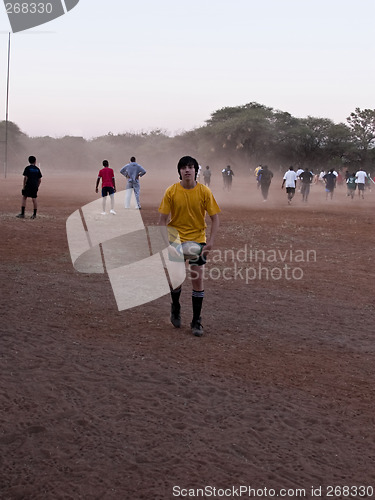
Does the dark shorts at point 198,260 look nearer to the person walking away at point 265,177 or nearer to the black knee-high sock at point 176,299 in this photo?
the black knee-high sock at point 176,299

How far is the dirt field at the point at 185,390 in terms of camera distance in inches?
140

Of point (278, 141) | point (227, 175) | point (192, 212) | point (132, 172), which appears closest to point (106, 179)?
point (132, 172)

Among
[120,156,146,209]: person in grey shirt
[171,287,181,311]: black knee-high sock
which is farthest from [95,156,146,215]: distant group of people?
[171,287,181,311]: black knee-high sock

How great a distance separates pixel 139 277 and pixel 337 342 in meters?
4.03

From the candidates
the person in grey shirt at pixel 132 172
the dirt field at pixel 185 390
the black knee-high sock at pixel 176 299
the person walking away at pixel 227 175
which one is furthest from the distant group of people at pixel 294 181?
the black knee-high sock at pixel 176 299

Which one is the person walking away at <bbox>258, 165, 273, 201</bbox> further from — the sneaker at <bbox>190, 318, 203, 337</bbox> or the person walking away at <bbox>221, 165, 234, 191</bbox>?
the sneaker at <bbox>190, 318, 203, 337</bbox>

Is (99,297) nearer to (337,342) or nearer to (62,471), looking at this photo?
(337,342)

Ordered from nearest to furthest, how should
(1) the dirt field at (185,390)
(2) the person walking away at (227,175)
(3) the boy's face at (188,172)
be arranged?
(1) the dirt field at (185,390), (3) the boy's face at (188,172), (2) the person walking away at (227,175)

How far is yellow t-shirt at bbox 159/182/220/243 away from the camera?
20.9 ft

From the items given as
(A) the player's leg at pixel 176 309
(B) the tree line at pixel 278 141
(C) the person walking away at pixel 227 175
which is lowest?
(A) the player's leg at pixel 176 309

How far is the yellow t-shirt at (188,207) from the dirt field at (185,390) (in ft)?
3.85

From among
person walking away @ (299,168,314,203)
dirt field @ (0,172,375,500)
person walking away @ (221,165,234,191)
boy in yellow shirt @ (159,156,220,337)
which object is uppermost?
person walking away @ (221,165,234,191)

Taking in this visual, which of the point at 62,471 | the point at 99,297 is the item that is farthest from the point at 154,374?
the point at 99,297

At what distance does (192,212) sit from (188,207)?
75 mm
